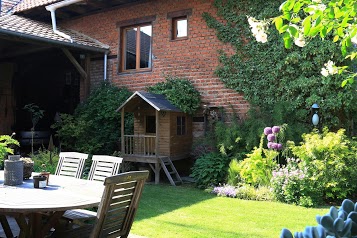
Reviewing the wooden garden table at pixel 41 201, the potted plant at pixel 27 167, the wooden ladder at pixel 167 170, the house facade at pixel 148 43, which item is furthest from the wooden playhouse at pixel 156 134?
the wooden garden table at pixel 41 201

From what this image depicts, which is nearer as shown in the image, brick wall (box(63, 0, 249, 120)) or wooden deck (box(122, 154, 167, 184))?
wooden deck (box(122, 154, 167, 184))

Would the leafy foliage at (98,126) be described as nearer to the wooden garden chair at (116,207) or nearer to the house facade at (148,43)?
the house facade at (148,43)

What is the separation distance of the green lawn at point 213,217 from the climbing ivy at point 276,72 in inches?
92.0

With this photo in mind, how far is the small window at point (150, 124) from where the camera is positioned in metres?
8.66

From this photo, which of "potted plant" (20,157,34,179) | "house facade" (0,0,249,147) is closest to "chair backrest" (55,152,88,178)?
"potted plant" (20,157,34,179)

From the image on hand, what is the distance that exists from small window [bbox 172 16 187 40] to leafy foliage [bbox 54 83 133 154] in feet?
6.87

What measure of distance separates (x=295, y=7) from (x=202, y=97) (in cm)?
659

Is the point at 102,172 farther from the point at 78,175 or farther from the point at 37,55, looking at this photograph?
the point at 37,55

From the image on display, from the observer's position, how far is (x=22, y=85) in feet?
45.7

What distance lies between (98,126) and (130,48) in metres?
2.52

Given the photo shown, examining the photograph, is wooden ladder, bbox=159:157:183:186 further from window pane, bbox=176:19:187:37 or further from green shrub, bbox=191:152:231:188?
window pane, bbox=176:19:187:37

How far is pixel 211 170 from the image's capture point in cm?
738

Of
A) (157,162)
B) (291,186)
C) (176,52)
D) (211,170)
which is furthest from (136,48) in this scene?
(291,186)

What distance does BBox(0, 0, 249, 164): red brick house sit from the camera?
8.88 meters
